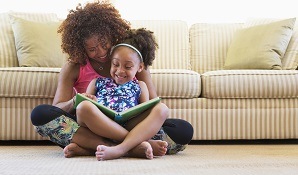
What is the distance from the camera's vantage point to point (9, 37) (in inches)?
135

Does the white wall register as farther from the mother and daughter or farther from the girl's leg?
the girl's leg

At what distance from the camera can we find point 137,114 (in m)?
2.08

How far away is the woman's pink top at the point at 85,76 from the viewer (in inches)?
92.3

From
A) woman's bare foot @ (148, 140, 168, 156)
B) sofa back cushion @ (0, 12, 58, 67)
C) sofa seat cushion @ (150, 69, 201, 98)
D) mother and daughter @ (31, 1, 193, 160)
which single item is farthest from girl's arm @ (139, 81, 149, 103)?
sofa back cushion @ (0, 12, 58, 67)

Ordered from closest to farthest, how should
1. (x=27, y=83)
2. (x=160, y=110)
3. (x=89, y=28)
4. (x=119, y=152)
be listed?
(x=119, y=152) < (x=160, y=110) < (x=89, y=28) < (x=27, y=83)

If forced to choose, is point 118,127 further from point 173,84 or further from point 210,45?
point 210,45

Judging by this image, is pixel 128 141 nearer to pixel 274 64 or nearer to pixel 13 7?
pixel 274 64

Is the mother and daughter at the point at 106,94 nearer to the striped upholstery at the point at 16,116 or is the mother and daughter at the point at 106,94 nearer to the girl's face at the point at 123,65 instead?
the girl's face at the point at 123,65

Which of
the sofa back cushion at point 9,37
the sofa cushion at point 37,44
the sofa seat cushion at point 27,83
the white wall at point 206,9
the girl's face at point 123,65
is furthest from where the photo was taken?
the white wall at point 206,9

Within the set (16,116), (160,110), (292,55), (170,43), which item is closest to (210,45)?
(170,43)

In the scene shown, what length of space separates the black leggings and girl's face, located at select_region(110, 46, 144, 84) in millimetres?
263

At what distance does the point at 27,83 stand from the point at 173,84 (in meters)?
0.77

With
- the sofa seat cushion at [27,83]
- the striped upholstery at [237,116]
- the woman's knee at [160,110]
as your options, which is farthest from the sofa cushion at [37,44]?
the woman's knee at [160,110]

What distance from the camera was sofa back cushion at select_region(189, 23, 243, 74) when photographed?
365 centimetres
